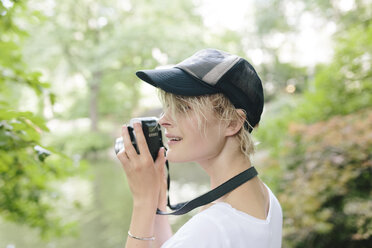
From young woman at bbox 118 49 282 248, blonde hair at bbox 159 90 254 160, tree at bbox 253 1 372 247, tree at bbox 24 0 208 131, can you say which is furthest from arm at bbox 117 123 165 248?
tree at bbox 24 0 208 131

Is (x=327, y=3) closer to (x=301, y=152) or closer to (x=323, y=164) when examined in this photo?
(x=301, y=152)

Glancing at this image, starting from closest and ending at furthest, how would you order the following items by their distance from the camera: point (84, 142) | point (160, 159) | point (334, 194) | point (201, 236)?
point (201, 236) < point (160, 159) < point (334, 194) < point (84, 142)

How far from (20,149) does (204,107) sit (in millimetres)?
631

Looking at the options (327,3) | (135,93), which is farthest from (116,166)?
(327,3)

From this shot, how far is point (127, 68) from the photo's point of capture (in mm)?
11039

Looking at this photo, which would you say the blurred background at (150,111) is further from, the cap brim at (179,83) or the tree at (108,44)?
the cap brim at (179,83)

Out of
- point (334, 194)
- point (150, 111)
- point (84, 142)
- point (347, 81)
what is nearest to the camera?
point (334, 194)

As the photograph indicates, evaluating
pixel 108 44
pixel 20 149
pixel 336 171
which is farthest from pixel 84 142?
pixel 20 149

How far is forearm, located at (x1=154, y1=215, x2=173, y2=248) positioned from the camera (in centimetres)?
98

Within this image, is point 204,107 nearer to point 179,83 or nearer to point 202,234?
point 179,83

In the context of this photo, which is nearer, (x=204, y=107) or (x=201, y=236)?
(x=201, y=236)

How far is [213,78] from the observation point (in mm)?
767

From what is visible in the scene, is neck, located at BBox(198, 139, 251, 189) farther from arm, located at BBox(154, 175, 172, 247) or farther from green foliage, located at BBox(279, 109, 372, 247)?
green foliage, located at BBox(279, 109, 372, 247)

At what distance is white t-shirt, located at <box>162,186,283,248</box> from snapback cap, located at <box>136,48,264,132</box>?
26 centimetres
